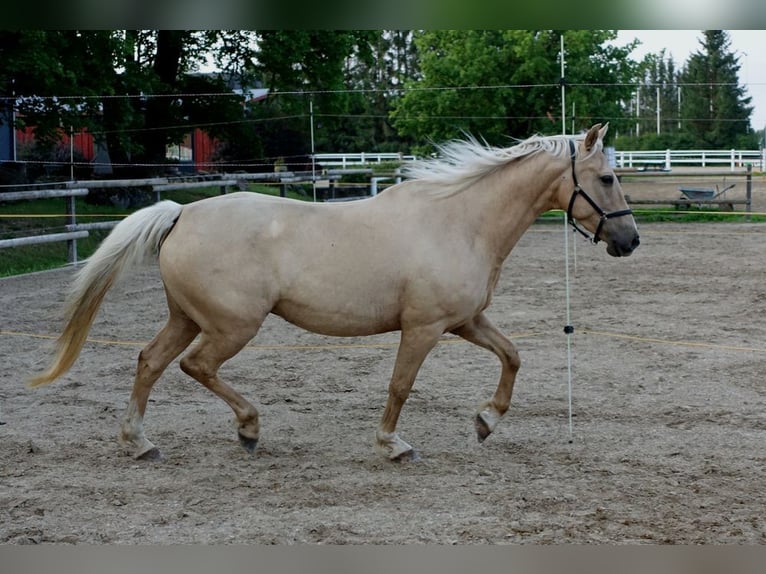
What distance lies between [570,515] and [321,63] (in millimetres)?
14513

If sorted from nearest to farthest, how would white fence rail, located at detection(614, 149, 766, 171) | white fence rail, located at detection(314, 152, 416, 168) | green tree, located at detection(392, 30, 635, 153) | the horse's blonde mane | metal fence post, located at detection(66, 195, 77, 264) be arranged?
the horse's blonde mane < metal fence post, located at detection(66, 195, 77, 264) < white fence rail, located at detection(314, 152, 416, 168) < green tree, located at detection(392, 30, 635, 153) < white fence rail, located at detection(614, 149, 766, 171)

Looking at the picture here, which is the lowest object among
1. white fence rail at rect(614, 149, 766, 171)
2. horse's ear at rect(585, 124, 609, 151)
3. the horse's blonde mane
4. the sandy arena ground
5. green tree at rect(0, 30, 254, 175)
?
the sandy arena ground

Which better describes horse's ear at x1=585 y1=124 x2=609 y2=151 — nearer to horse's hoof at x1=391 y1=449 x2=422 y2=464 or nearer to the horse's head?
the horse's head

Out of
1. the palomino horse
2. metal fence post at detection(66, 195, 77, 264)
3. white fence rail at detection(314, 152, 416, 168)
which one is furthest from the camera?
white fence rail at detection(314, 152, 416, 168)

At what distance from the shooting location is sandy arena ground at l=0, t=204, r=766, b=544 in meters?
3.58

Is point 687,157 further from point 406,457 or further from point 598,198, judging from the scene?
point 406,457

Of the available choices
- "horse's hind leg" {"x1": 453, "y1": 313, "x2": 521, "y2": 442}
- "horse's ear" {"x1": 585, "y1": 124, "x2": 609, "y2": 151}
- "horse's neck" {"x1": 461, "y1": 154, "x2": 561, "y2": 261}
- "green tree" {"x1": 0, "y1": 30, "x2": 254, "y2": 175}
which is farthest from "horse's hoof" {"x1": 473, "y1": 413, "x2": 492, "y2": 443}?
"green tree" {"x1": 0, "y1": 30, "x2": 254, "y2": 175}

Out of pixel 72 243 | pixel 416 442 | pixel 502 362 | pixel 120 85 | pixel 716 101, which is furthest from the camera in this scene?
pixel 716 101

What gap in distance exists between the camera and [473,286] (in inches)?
173

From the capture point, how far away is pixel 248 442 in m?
4.60

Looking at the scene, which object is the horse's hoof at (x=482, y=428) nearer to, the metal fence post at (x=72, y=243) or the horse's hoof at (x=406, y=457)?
the horse's hoof at (x=406, y=457)

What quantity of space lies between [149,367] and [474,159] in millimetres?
1929

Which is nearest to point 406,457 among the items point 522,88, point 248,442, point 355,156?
point 248,442

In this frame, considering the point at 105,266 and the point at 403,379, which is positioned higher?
the point at 105,266
